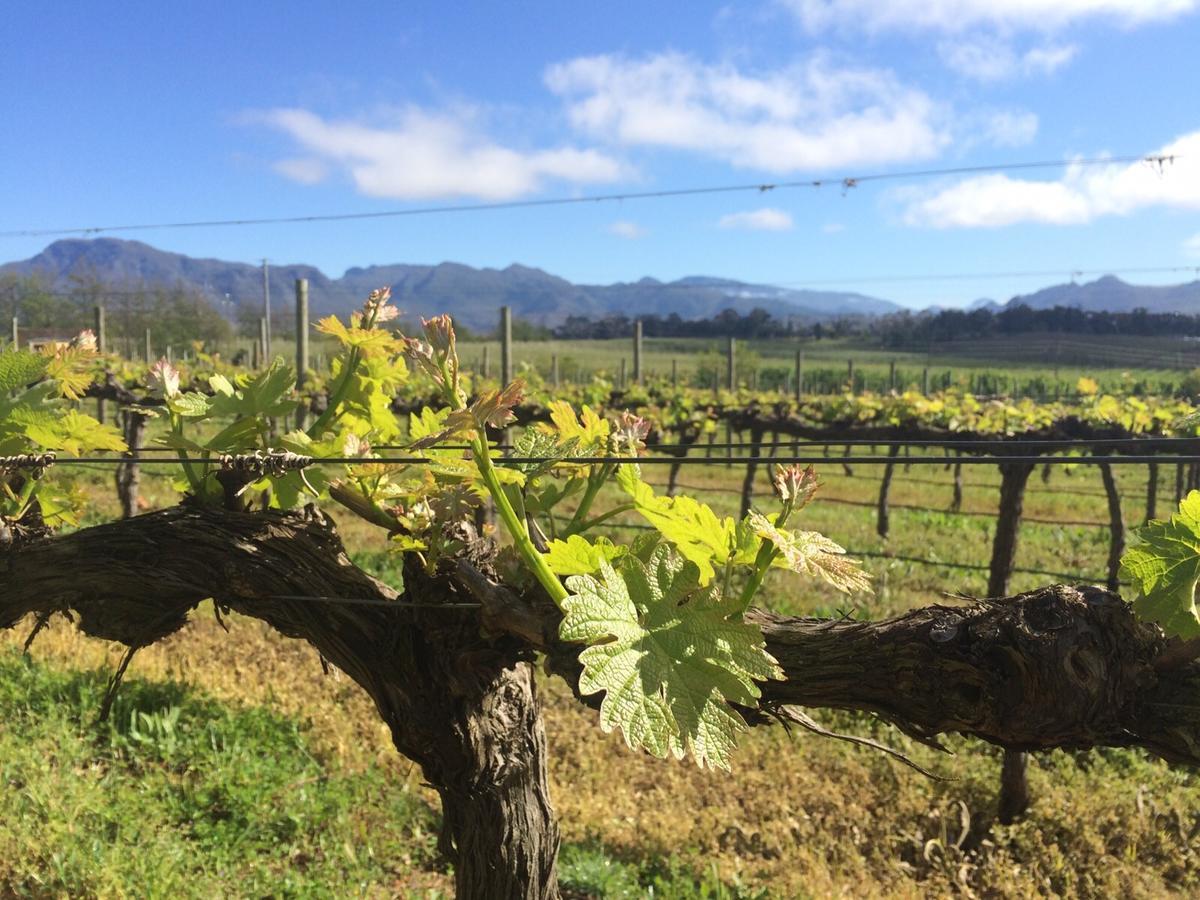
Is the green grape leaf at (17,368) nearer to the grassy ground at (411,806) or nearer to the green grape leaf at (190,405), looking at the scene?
the green grape leaf at (190,405)

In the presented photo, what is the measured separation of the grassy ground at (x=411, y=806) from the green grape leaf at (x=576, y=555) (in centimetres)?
188

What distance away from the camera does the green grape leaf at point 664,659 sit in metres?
0.92

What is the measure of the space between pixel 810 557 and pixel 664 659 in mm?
227

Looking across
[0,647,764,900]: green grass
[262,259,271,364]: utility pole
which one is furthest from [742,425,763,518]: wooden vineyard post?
[262,259,271,364]: utility pole

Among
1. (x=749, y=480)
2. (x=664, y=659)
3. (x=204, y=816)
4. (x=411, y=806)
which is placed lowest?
(x=411, y=806)

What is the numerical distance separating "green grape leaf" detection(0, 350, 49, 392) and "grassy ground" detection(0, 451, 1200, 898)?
83.4 inches

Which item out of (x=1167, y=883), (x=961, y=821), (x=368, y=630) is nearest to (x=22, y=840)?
(x=368, y=630)

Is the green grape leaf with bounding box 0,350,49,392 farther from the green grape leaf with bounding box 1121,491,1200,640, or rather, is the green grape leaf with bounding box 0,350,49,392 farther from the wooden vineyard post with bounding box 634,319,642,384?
the wooden vineyard post with bounding box 634,319,642,384

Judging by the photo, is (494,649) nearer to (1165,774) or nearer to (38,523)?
(38,523)

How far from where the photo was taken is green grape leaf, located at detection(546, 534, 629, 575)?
113cm

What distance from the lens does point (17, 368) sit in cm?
172

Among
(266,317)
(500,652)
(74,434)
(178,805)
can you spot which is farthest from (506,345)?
(266,317)

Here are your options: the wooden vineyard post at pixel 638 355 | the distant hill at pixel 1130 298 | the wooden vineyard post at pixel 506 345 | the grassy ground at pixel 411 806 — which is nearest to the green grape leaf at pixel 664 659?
the grassy ground at pixel 411 806

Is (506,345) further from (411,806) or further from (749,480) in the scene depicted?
(411,806)
